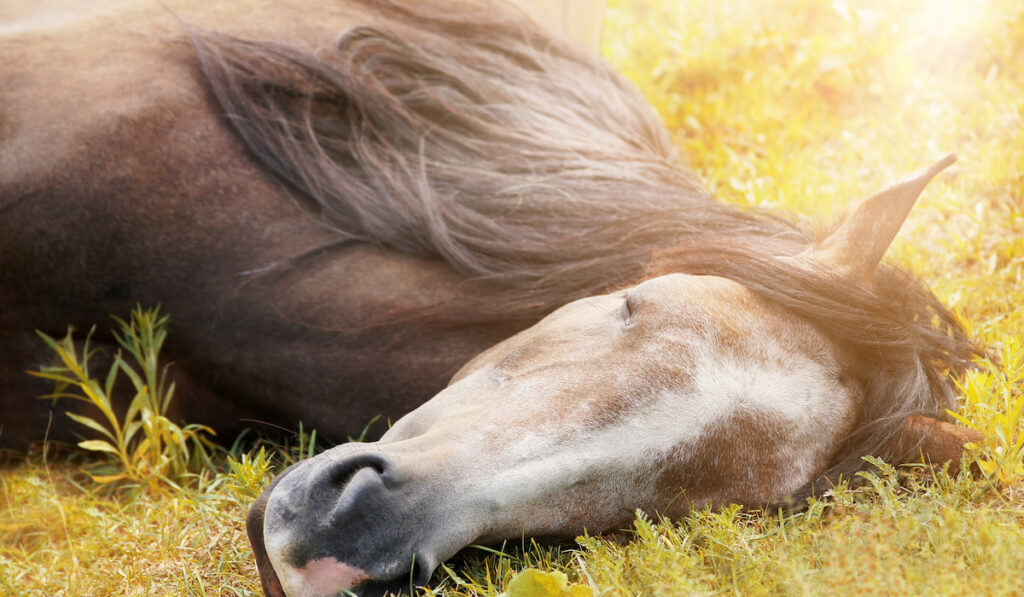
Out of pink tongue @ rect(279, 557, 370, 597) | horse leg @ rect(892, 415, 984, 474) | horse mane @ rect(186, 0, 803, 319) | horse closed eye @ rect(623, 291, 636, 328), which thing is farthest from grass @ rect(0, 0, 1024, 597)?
horse mane @ rect(186, 0, 803, 319)

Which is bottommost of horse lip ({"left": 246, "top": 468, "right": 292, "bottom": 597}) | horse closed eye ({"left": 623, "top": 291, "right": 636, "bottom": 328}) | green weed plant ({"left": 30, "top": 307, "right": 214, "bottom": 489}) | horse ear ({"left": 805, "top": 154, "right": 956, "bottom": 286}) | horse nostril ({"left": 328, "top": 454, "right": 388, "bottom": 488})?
green weed plant ({"left": 30, "top": 307, "right": 214, "bottom": 489})

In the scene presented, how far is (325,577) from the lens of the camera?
4.84 ft

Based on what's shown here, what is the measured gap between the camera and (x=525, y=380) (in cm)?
179

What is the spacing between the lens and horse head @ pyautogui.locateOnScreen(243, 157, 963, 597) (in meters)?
1.49

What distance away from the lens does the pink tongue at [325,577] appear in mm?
1467

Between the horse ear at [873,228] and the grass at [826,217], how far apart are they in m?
0.20

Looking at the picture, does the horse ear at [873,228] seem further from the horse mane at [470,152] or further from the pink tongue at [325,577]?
the pink tongue at [325,577]

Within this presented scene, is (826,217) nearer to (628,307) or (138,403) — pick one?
(628,307)

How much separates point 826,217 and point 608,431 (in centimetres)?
94

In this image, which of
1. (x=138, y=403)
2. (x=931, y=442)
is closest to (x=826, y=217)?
(x=931, y=442)

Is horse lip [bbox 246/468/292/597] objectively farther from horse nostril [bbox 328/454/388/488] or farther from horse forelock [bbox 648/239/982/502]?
horse forelock [bbox 648/239/982/502]

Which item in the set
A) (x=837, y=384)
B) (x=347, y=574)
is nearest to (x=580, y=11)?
(x=837, y=384)

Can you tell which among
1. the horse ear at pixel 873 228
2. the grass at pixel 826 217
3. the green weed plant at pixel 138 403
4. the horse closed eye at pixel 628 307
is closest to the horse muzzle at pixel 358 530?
the grass at pixel 826 217

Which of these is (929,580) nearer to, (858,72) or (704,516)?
(704,516)
